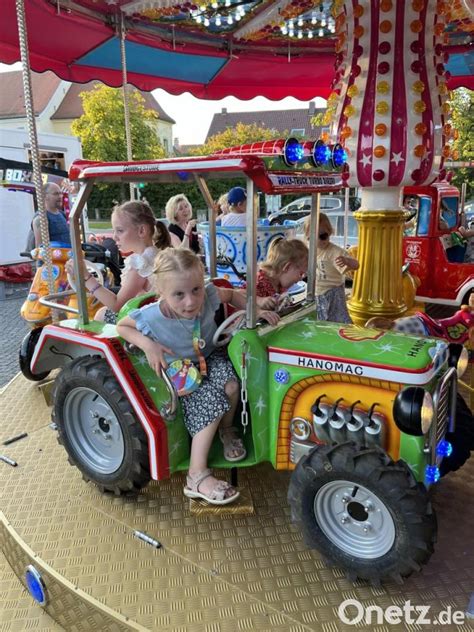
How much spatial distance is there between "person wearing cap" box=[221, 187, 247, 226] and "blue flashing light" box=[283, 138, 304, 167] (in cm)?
383

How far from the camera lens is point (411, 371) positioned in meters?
1.88

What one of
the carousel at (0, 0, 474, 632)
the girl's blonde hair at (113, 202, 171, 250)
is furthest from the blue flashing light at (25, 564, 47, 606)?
the girl's blonde hair at (113, 202, 171, 250)

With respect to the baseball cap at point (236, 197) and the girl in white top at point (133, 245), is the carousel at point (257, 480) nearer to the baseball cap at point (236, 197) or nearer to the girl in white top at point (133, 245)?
the girl in white top at point (133, 245)

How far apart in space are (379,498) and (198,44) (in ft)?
16.9

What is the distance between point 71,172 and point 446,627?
2.26 meters

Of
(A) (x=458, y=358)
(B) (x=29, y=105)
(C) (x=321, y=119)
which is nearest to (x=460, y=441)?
(A) (x=458, y=358)

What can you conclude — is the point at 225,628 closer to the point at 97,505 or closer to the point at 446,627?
the point at 446,627

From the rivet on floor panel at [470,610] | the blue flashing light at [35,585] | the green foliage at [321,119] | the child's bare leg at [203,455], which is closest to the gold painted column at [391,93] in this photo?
→ the green foliage at [321,119]

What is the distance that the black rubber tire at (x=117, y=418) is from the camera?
2240 mm

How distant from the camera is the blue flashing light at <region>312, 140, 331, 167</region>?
2.03 metres

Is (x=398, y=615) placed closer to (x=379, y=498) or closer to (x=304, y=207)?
(x=379, y=498)

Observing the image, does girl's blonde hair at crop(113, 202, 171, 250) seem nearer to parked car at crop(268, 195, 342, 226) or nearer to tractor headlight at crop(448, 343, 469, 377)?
tractor headlight at crop(448, 343, 469, 377)

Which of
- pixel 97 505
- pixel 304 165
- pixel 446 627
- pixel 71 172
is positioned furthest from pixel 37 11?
pixel 446 627

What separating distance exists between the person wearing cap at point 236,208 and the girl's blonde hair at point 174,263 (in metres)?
3.68
